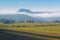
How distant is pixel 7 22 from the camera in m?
99.4
